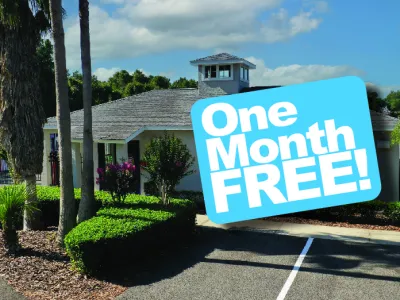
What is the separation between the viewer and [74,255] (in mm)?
9641

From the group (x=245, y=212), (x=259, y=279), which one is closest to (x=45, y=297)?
(x=259, y=279)

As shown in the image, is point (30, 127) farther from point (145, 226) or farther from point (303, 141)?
point (303, 141)

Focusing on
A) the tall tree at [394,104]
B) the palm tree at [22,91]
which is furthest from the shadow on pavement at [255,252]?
the tall tree at [394,104]

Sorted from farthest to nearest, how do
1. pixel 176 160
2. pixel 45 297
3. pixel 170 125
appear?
pixel 170 125 < pixel 176 160 < pixel 45 297

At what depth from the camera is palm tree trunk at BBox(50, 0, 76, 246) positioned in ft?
36.8

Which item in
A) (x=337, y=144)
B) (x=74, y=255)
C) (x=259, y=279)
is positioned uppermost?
(x=337, y=144)

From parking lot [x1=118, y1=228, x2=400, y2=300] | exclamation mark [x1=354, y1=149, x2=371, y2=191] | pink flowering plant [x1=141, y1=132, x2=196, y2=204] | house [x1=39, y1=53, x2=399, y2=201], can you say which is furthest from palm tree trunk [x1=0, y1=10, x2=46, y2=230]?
exclamation mark [x1=354, y1=149, x2=371, y2=191]

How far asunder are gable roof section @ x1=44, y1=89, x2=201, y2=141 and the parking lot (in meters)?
7.27

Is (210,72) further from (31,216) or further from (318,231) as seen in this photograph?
(31,216)

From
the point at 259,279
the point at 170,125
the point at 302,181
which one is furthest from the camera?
the point at 170,125

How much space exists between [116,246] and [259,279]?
3.10 metres

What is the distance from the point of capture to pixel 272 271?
987cm

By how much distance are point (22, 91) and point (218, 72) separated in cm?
1131

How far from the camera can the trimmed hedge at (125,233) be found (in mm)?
9453
